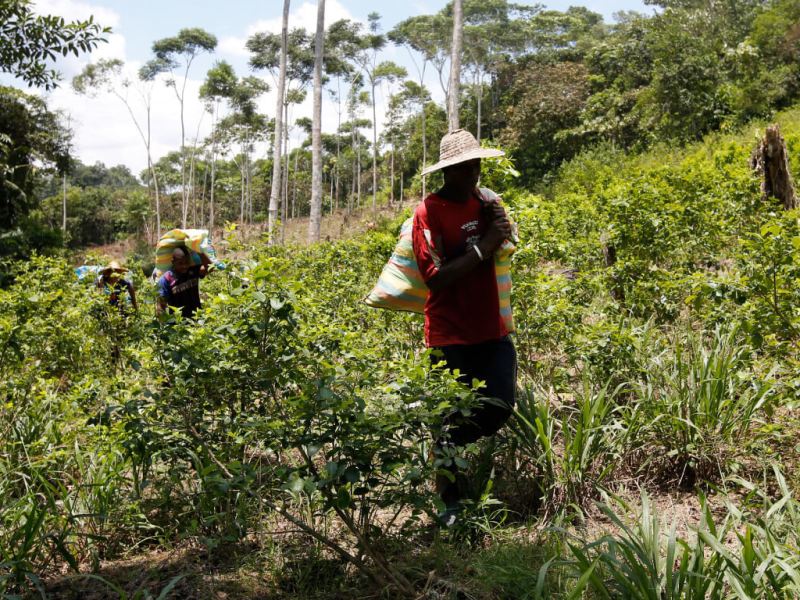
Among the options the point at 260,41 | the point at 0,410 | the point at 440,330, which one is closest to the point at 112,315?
the point at 0,410

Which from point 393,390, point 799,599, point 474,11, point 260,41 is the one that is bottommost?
point 799,599

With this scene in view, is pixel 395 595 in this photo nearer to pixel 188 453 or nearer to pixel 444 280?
pixel 188 453

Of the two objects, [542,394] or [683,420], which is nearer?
[683,420]

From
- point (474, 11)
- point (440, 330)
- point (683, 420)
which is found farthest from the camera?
point (474, 11)

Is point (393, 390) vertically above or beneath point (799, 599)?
above

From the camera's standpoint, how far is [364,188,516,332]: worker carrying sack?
2.93 metres

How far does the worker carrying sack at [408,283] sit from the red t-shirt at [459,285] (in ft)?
0.28

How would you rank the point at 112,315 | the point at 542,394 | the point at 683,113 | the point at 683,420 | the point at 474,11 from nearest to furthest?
the point at 683,420, the point at 542,394, the point at 112,315, the point at 683,113, the point at 474,11

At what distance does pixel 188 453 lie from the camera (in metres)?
2.55

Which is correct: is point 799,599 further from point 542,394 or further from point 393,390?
point 542,394

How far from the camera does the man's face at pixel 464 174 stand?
2801 mm

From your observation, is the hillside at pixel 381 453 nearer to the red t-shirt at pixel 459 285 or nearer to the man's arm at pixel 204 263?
the red t-shirt at pixel 459 285

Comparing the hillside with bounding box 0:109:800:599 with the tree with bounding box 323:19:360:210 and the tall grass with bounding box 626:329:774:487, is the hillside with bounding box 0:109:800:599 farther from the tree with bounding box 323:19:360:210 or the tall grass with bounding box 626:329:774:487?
the tree with bounding box 323:19:360:210

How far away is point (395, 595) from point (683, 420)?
1547 mm
